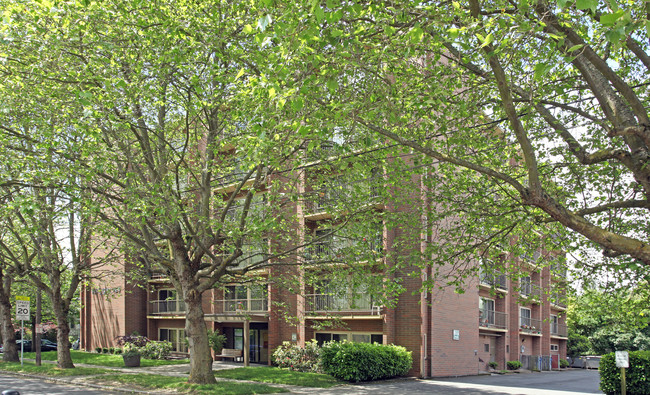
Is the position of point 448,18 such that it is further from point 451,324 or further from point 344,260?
point 451,324

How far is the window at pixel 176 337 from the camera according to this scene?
35.4 m

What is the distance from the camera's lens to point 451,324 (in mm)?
25156

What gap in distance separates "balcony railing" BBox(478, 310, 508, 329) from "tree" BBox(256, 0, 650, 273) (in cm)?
1592

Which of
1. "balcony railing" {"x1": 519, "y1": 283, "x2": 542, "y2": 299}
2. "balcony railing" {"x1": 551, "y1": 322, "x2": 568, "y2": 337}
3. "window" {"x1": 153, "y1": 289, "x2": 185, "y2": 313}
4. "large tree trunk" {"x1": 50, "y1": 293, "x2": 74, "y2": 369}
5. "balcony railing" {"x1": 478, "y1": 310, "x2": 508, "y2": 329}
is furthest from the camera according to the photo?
"balcony railing" {"x1": 551, "y1": 322, "x2": 568, "y2": 337}

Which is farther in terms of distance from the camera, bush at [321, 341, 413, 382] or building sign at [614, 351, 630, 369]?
bush at [321, 341, 413, 382]

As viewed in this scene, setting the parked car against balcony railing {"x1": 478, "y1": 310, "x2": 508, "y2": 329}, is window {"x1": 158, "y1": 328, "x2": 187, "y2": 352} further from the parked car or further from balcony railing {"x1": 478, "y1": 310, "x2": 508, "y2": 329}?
balcony railing {"x1": 478, "y1": 310, "x2": 508, "y2": 329}

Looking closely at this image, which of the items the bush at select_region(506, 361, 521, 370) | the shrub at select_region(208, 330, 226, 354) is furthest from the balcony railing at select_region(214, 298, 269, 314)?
the bush at select_region(506, 361, 521, 370)

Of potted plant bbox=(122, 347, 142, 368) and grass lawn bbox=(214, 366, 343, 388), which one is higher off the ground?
grass lawn bbox=(214, 366, 343, 388)

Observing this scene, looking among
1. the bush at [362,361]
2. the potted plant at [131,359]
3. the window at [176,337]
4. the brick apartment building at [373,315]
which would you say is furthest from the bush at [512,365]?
the potted plant at [131,359]

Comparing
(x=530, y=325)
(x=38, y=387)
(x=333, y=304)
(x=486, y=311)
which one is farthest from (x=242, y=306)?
(x=530, y=325)

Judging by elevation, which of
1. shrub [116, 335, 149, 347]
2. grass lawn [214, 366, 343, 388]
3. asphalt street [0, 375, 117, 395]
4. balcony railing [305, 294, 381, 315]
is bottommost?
shrub [116, 335, 149, 347]

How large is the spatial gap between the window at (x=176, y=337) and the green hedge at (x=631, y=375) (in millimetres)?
23450

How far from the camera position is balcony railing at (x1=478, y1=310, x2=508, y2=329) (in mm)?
29422

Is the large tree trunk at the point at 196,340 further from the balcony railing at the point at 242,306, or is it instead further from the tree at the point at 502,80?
the balcony railing at the point at 242,306
